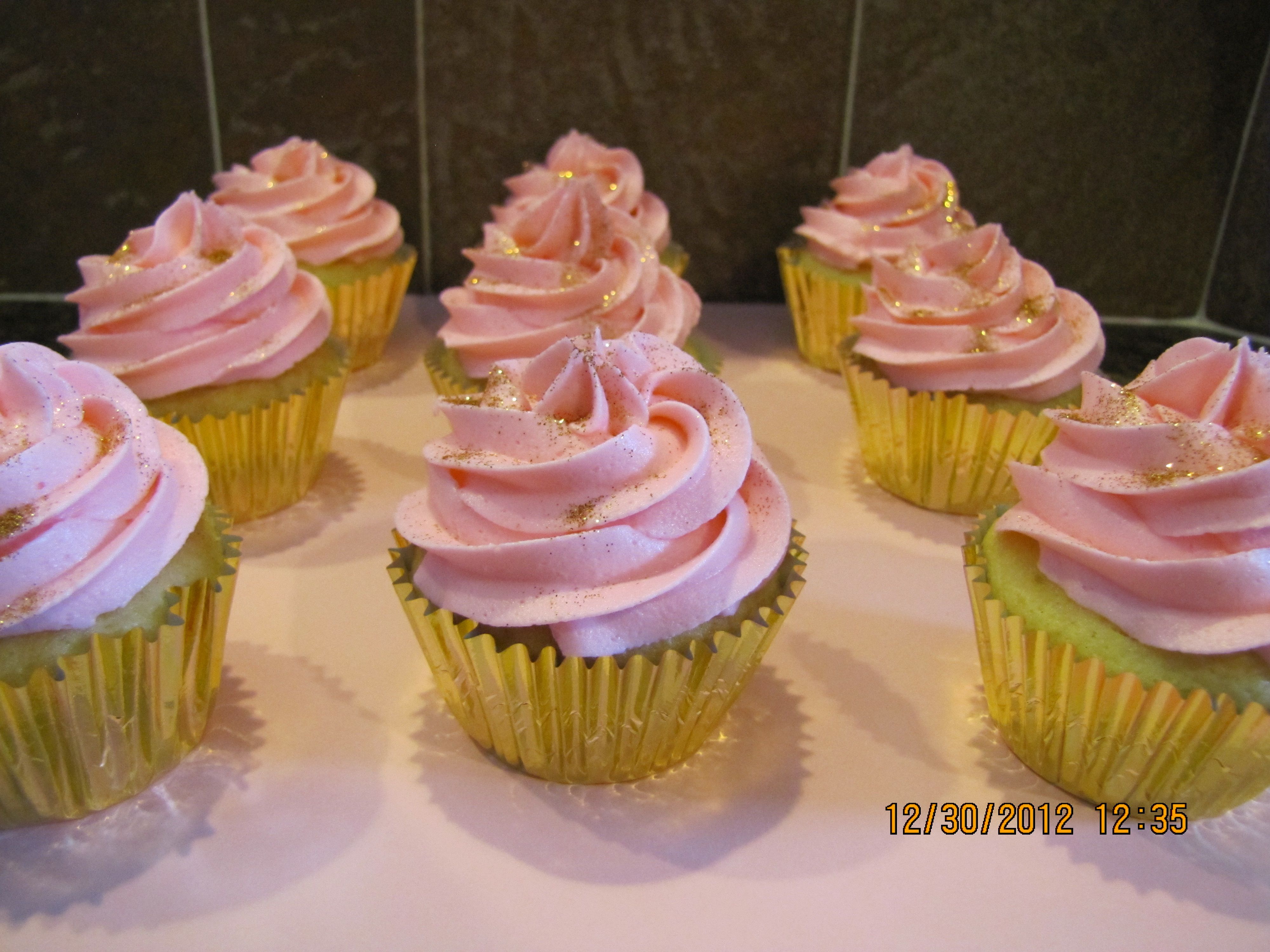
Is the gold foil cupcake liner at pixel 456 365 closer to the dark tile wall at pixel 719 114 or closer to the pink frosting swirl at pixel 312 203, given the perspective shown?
the pink frosting swirl at pixel 312 203

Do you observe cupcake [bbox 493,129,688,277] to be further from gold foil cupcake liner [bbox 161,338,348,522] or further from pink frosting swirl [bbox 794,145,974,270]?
gold foil cupcake liner [bbox 161,338,348,522]

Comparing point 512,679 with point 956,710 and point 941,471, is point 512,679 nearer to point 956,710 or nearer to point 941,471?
point 956,710

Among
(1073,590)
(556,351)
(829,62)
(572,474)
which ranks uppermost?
(829,62)

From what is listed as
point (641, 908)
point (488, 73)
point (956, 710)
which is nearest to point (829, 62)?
point (488, 73)

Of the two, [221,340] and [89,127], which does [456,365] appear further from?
[89,127]

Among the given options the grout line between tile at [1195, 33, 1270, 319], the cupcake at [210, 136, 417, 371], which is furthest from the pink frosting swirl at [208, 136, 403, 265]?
the grout line between tile at [1195, 33, 1270, 319]

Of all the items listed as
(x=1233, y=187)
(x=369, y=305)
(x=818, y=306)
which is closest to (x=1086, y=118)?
(x=1233, y=187)

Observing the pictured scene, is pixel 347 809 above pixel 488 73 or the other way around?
the other way around
